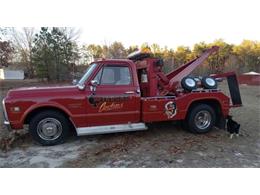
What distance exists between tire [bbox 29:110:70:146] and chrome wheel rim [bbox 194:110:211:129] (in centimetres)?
336

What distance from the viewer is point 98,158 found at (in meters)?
4.80

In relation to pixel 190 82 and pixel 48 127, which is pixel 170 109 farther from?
pixel 48 127

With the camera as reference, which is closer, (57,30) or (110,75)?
(110,75)

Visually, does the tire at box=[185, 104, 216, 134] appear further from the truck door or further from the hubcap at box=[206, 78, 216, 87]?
the truck door

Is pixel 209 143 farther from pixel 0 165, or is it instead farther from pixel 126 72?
pixel 0 165

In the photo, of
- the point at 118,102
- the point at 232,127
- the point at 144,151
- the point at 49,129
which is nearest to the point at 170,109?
the point at 118,102

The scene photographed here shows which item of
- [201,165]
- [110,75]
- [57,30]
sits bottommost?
[201,165]

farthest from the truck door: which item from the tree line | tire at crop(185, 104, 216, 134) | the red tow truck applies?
the tree line

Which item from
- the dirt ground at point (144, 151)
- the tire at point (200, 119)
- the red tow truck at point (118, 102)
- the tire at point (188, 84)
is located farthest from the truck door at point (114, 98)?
the tire at point (200, 119)

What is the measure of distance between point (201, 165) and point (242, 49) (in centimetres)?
4177

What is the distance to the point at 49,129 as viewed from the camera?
5.48 metres

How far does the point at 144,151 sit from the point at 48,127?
2.22m

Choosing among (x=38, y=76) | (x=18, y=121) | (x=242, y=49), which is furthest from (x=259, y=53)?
(x=18, y=121)

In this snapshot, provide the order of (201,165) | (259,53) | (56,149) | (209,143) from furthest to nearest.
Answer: (259,53)
(209,143)
(56,149)
(201,165)
